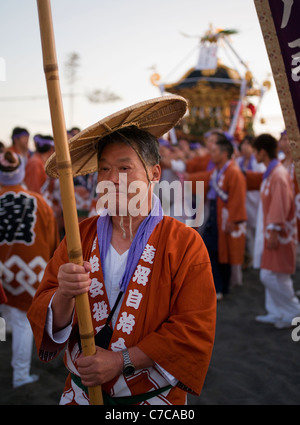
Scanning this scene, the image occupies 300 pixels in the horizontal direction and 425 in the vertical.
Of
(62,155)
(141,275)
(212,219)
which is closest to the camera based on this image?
(62,155)

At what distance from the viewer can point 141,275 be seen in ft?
5.28

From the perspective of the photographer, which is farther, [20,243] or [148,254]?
[20,243]

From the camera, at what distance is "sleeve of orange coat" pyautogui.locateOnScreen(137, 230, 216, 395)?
1.50m

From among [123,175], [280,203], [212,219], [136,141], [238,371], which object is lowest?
[238,371]

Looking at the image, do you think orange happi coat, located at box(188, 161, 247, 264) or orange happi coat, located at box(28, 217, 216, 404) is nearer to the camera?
orange happi coat, located at box(28, 217, 216, 404)

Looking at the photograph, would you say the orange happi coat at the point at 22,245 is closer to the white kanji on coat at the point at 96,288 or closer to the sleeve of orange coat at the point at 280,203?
the white kanji on coat at the point at 96,288

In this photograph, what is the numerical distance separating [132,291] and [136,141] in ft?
2.03

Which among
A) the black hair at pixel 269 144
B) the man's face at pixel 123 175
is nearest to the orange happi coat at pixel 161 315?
the man's face at pixel 123 175

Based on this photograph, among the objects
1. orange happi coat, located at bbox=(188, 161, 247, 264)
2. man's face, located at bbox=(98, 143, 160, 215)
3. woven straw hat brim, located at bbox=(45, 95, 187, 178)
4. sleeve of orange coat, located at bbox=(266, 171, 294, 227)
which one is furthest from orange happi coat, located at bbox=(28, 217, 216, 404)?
orange happi coat, located at bbox=(188, 161, 247, 264)

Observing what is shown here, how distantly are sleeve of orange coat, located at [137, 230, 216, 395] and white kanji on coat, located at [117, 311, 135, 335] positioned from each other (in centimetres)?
8

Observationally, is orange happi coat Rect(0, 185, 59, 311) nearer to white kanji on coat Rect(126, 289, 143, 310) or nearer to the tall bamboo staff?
white kanji on coat Rect(126, 289, 143, 310)

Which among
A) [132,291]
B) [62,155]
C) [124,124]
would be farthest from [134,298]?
[124,124]

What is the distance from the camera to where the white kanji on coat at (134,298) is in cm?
157

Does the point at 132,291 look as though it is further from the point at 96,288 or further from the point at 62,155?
the point at 62,155
